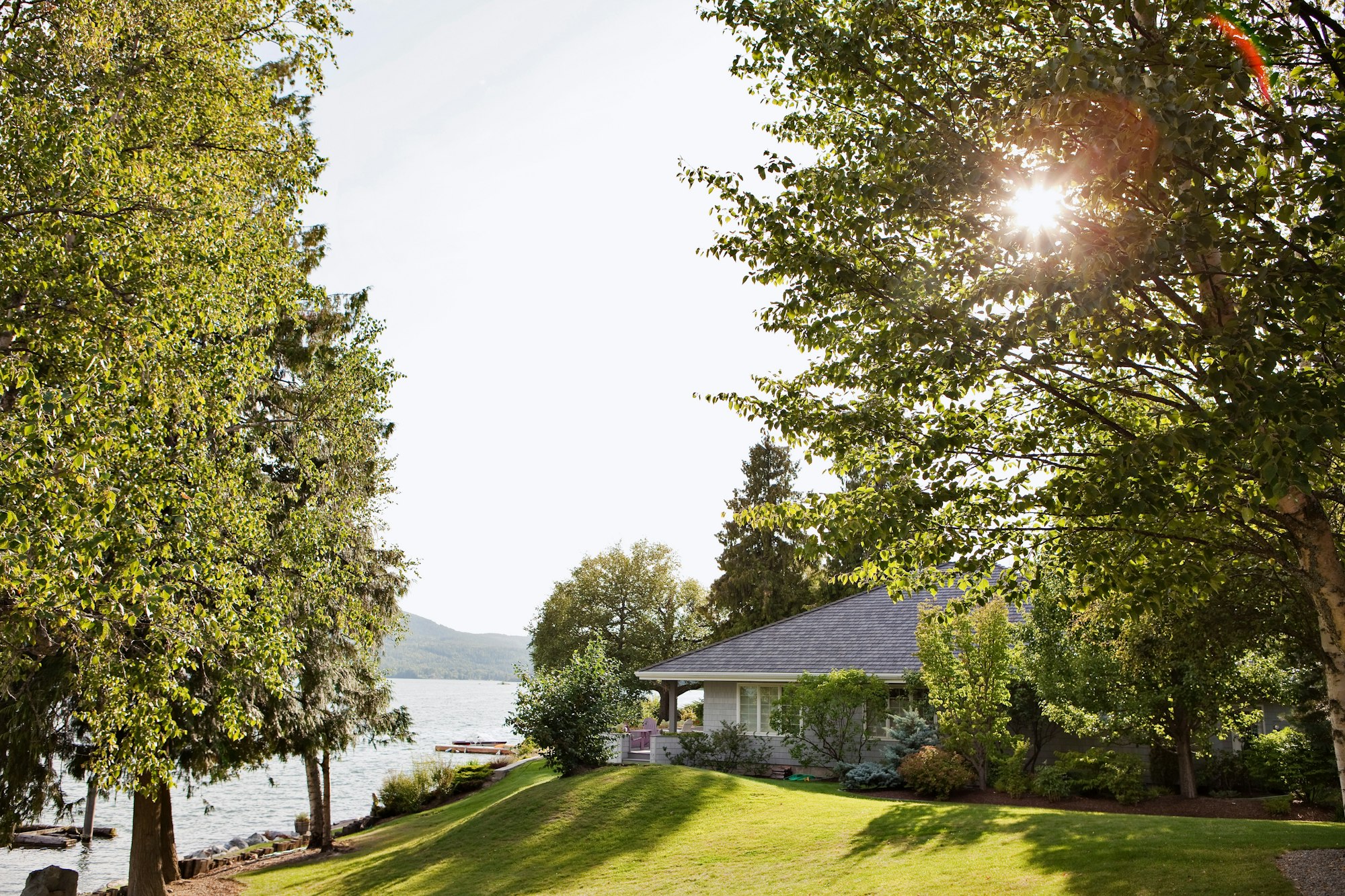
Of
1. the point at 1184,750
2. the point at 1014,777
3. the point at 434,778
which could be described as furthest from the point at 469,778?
the point at 1184,750

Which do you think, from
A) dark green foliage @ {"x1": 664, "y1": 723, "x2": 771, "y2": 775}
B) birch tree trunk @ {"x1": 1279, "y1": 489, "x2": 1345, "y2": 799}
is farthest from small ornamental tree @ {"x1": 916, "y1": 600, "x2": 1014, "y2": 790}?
birch tree trunk @ {"x1": 1279, "y1": 489, "x2": 1345, "y2": 799}

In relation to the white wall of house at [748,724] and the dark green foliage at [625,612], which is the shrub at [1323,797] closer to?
the white wall of house at [748,724]

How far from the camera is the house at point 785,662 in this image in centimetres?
2520

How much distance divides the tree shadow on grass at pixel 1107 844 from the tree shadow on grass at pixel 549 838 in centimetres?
449

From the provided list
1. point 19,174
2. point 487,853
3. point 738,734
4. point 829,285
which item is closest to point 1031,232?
point 829,285

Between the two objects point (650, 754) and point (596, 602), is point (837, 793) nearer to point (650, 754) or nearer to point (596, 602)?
point (650, 754)

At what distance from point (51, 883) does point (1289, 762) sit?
22.8 metres

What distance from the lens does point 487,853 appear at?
17.4 meters

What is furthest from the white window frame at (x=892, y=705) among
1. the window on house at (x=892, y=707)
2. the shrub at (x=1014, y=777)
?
the shrub at (x=1014, y=777)

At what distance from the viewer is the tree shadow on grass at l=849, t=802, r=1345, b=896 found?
989 centimetres

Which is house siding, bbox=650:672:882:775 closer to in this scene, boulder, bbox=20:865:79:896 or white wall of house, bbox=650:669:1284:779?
white wall of house, bbox=650:669:1284:779

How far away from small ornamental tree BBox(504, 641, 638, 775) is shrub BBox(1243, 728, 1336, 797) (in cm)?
1379

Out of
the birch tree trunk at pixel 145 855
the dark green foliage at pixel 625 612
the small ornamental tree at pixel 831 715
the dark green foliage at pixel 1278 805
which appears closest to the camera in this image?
the birch tree trunk at pixel 145 855

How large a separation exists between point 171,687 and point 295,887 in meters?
11.1
